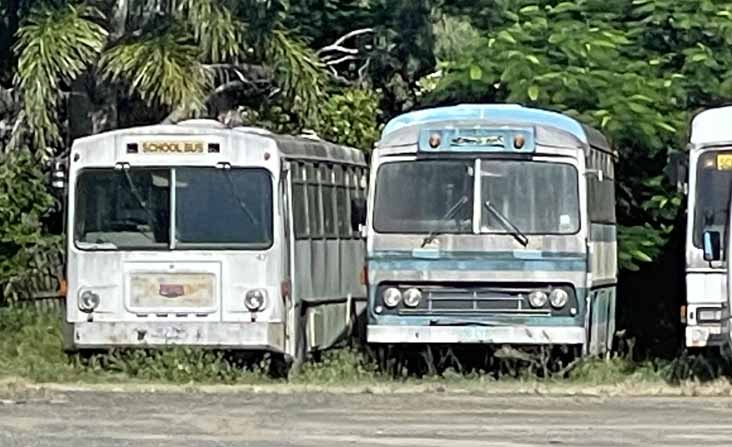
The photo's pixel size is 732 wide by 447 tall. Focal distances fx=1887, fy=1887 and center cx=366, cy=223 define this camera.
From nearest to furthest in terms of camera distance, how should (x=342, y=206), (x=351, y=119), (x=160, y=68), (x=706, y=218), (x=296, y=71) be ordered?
(x=706, y=218) < (x=342, y=206) < (x=160, y=68) < (x=296, y=71) < (x=351, y=119)

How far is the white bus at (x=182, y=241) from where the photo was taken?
20.0m

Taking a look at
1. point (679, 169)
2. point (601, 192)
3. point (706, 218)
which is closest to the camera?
point (706, 218)

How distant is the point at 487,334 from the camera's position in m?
19.6

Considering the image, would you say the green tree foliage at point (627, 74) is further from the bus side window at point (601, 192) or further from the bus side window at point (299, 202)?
the bus side window at point (299, 202)

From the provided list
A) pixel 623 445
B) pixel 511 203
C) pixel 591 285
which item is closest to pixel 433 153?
pixel 511 203

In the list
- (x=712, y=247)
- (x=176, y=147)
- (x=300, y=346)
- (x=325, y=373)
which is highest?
(x=176, y=147)

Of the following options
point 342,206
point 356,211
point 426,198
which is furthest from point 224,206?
point 356,211

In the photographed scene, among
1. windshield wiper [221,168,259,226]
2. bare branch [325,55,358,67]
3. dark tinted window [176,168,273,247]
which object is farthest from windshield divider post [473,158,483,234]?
bare branch [325,55,358,67]

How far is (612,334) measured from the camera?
23125mm

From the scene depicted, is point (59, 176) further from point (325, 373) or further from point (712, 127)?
point (712, 127)

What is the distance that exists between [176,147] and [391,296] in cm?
281

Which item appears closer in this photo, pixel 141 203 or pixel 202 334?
pixel 202 334

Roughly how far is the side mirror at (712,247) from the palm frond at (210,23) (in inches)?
298

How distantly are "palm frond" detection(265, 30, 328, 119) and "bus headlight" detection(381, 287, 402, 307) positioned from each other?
5.64 m
